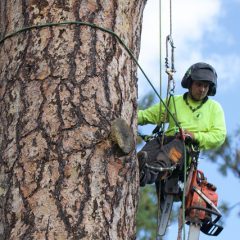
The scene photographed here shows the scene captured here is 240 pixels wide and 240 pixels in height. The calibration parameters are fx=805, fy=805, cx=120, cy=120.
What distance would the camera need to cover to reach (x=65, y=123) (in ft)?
8.86

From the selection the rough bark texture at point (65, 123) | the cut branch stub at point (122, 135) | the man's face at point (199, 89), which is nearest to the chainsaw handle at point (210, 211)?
the man's face at point (199, 89)

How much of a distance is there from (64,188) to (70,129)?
0.21 m

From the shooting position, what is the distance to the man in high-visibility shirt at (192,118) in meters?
4.62

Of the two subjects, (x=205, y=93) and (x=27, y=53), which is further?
(x=205, y=93)

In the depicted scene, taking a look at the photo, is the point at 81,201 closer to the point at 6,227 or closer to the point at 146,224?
the point at 6,227

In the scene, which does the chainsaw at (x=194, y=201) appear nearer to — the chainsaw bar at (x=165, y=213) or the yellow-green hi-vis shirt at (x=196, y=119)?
the chainsaw bar at (x=165, y=213)

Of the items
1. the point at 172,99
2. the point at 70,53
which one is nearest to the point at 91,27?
the point at 70,53

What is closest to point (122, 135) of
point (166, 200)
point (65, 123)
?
point (65, 123)

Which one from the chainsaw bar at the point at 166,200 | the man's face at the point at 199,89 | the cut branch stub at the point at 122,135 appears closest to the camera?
the cut branch stub at the point at 122,135

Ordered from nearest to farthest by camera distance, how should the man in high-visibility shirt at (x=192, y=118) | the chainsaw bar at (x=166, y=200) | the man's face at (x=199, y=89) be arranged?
the man in high-visibility shirt at (x=192, y=118)
the chainsaw bar at (x=166, y=200)
the man's face at (x=199, y=89)

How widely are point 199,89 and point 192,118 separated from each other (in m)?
0.19

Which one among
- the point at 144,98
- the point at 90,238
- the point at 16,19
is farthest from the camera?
the point at 144,98

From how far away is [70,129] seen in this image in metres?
2.69

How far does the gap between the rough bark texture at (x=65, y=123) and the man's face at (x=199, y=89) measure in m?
1.94
